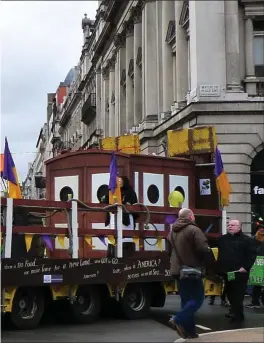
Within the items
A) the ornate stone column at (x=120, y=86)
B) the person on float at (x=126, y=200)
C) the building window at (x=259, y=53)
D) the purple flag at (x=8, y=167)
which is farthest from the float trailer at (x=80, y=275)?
the ornate stone column at (x=120, y=86)

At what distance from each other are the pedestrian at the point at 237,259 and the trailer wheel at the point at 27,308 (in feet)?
11.4

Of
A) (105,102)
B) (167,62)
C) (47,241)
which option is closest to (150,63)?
(167,62)

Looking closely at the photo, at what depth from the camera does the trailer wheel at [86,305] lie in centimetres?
1120

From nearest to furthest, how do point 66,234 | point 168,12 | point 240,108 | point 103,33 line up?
point 66,234, point 240,108, point 168,12, point 103,33

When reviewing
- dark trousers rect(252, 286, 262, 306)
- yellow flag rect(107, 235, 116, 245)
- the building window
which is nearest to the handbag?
yellow flag rect(107, 235, 116, 245)

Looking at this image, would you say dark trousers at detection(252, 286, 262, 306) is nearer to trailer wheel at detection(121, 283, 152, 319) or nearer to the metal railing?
the metal railing

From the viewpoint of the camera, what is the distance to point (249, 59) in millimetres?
26141

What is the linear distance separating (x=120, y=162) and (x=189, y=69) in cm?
1591

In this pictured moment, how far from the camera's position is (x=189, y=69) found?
28109 mm

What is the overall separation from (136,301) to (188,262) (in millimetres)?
2961

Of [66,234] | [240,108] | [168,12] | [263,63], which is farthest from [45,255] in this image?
[168,12]

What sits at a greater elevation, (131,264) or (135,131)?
(135,131)

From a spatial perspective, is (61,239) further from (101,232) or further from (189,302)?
(189,302)

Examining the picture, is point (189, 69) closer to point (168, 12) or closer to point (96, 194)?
point (168, 12)
